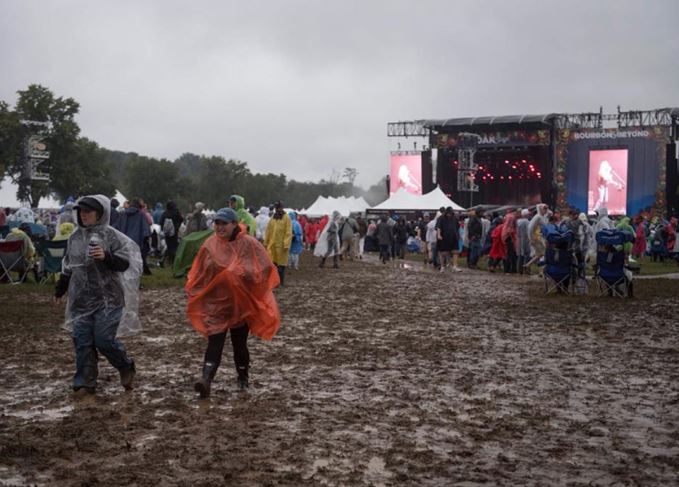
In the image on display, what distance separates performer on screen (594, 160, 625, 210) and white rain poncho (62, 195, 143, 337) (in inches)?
2123

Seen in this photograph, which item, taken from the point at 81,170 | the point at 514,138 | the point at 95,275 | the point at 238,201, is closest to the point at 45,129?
the point at 81,170

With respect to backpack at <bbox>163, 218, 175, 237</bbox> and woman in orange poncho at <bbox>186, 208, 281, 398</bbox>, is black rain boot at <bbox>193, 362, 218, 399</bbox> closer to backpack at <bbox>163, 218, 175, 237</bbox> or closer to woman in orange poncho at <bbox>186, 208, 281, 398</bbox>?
woman in orange poncho at <bbox>186, 208, 281, 398</bbox>

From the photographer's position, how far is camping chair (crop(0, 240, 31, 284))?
18.5m

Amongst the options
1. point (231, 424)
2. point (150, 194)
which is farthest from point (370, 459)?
point (150, 194)

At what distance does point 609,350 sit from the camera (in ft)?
34.9

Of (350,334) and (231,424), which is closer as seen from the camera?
(231,424)

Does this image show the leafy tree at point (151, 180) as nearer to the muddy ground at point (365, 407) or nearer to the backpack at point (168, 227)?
the backpack at point (168, 227)

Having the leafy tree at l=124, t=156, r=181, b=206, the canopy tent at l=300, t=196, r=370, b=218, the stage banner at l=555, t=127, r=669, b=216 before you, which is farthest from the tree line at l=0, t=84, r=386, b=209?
the stage banner at l=555, t=127, r=669, b=216

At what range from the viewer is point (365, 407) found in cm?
728

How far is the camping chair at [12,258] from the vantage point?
1852 cm

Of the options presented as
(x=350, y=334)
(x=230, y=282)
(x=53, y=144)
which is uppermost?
(x=53, y=144)

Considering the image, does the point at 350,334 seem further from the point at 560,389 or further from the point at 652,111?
the point at 652,111

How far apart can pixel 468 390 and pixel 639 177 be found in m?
53.8

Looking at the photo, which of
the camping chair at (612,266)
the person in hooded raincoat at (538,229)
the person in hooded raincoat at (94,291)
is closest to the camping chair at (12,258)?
the camping chair at (612,266)
